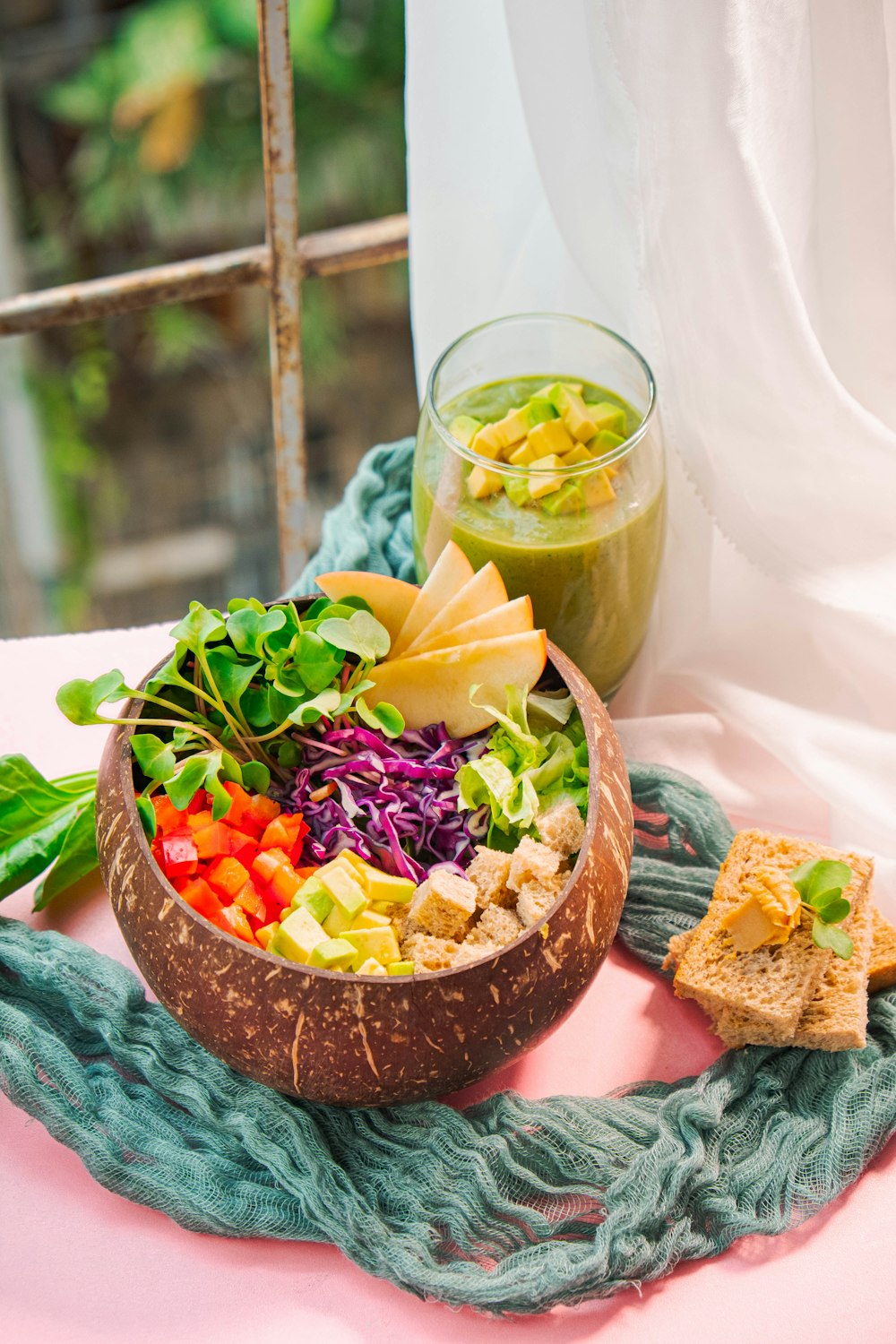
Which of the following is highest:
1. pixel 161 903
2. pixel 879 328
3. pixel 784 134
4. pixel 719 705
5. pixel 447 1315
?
pixel 784 134

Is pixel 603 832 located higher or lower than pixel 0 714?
higher

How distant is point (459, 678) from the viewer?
1.05 metres

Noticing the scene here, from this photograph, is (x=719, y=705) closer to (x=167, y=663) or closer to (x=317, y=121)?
(x=167, y=663)

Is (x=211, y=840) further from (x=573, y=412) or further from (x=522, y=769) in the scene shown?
(x=573, y=412)

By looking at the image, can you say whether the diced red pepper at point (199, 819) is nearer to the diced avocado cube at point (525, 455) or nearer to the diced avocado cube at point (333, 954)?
the diced avocado cube at point (333, 954)

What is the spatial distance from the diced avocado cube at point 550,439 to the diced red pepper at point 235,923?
0.48 metres

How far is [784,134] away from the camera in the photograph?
1.14 m

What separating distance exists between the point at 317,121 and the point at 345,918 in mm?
3997

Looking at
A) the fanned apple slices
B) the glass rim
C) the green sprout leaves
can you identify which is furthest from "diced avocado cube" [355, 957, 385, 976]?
the glass rim

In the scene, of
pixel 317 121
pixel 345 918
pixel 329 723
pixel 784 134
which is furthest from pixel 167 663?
pixel 317 121

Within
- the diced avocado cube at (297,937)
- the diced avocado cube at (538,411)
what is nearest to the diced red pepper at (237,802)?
the diced avocado cube at (297,937)

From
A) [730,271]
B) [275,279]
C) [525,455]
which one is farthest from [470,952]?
[275,279]

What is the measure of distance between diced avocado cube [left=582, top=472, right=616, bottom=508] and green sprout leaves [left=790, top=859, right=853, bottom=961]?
349 mm

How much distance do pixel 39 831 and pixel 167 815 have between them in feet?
0.65
